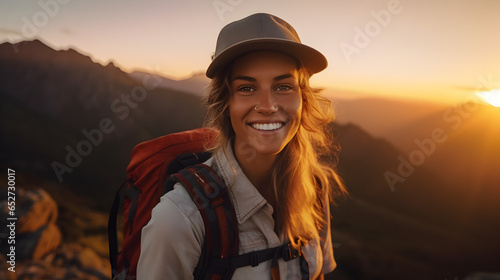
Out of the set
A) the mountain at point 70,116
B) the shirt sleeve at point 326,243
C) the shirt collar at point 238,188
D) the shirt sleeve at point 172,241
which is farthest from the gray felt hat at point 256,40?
the mountain at point 70,116

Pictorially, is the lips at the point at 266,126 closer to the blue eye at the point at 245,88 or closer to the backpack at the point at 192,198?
the blue eye at the point at 245,88

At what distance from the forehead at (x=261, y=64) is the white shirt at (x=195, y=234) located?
0.41 metres

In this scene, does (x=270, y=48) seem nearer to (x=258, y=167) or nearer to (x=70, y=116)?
(x=258, y=167)

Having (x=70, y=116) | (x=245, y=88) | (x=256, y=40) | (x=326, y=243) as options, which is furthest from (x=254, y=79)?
(x=70, y=116)

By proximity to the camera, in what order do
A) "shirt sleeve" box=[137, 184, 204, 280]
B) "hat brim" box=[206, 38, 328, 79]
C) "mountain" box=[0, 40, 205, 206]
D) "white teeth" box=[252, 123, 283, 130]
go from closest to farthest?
"shirt sleeve" box=[137, 184, 204, 280] → "hat brim" box=[206, 38, 328, 79] → "white teeth" box=[252, 123, 283, 130] → "mountain" box=[0, 40, 205, 206]

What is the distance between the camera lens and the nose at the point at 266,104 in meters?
1.42

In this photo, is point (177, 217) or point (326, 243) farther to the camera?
point (326, 243)

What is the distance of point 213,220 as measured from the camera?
4.10 feet

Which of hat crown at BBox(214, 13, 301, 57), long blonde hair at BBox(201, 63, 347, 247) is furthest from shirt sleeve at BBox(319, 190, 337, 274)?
hat crown at BBox(214, 13, 301, 57)

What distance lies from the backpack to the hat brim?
47cm

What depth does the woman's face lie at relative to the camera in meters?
1.43

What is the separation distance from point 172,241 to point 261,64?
0.88 metres

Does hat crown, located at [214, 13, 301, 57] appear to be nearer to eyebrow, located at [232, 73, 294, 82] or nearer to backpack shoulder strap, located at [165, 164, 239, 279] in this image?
eyebrow, located at [232, 73, 294, 82]

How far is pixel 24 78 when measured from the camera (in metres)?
5.22
